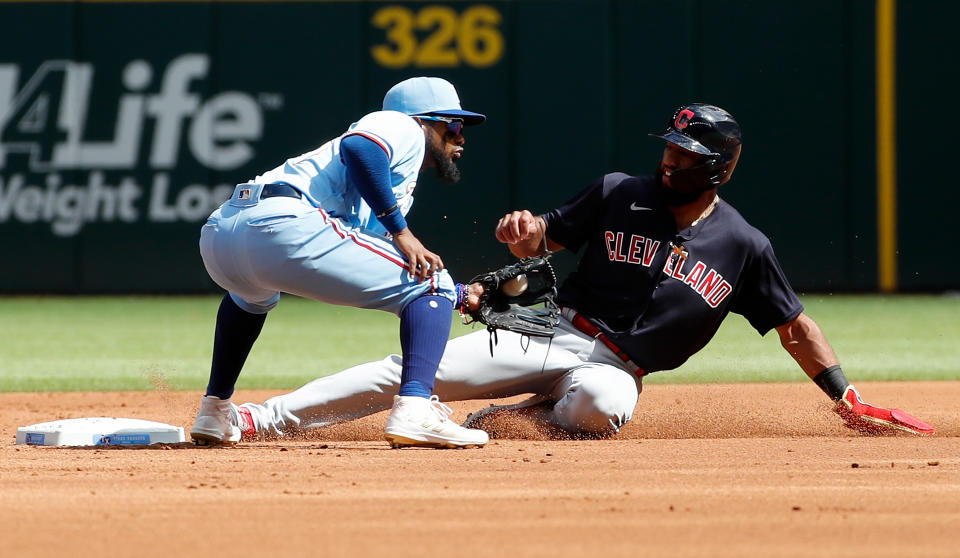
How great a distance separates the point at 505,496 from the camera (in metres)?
3.55

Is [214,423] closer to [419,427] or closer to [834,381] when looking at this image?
[419,427]

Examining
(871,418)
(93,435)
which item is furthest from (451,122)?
(871,418)

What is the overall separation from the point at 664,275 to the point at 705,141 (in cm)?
51

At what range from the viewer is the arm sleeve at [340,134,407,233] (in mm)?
4164

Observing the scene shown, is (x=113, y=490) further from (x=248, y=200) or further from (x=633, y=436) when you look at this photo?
(x=633, y=436)

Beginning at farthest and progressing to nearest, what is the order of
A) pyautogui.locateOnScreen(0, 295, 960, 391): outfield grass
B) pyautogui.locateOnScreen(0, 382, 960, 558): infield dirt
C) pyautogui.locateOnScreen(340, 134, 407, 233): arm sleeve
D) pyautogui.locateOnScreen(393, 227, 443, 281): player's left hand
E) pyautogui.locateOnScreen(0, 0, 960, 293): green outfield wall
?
pyautogui.locateOnScreen(0, 0, 960, 293): green outfield wall → pyautogui.locateOnScreen(0, 295, 960, 391): outfield grass → pyautogui.locateOnScreen(393, 227, 443, 281): player's left hand → pyautogui.locateOnScreen(340, 134, 407, 233): arm sleeve → pyautogui.locateOnScreen(0, 382, 960, 558): infield dirt

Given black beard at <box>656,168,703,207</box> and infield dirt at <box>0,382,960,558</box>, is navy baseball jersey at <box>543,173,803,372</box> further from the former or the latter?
infield dirt at <box>0,382,960,558</box>

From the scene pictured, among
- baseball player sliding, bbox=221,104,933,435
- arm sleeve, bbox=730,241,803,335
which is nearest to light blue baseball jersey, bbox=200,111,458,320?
baseball player sliding, bbox=221,104,933,435

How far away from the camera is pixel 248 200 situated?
427 cm

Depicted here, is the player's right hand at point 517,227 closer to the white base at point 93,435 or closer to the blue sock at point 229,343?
the blue sock at point 229,343

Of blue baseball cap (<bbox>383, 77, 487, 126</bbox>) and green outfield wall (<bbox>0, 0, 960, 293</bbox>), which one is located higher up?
blue baseball cap (<bbox>383, 77, 487, 126</bbox>)

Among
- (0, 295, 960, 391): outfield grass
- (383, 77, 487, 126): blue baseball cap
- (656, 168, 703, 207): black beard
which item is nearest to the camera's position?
(383, 77, 487, 126): blue baseball cap

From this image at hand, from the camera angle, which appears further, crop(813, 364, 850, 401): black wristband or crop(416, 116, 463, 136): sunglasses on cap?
crop(813, 364, 850, 401): black wristband

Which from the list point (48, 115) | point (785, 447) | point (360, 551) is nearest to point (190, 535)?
point (360, 551)
